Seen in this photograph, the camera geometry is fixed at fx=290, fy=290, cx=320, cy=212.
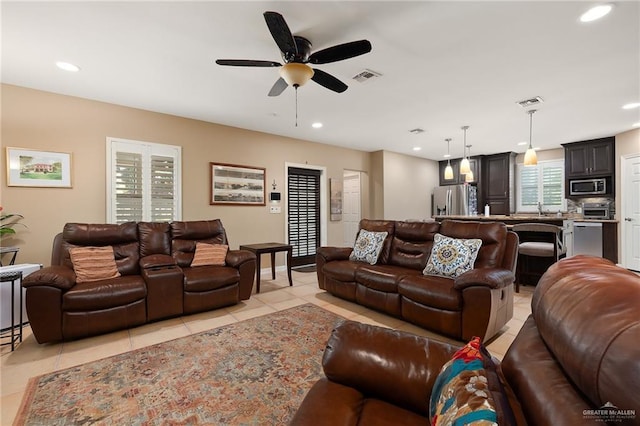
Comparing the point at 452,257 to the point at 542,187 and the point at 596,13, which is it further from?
the point at 542,187

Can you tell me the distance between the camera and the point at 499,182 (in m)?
7.16

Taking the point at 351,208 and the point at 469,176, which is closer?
the point at 469,176

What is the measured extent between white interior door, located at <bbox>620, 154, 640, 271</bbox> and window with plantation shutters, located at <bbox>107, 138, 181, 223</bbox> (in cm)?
778

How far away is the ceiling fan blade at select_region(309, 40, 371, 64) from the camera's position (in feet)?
6.69

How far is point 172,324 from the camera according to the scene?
3.02 metres

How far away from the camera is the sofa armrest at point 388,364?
109cm

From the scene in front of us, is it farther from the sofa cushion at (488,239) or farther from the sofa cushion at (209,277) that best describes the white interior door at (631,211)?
the sofa cushion at (209,277)

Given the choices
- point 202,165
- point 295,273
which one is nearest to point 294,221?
point 295,273

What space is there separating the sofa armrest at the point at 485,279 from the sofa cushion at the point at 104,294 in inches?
120

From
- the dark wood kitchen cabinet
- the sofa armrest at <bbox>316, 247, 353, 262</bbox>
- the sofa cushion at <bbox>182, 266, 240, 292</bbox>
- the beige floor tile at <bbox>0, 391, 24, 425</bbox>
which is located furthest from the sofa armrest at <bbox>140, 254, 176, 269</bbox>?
the dark wood kitchen cabinet

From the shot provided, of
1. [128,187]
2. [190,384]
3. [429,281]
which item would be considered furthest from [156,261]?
[429,281]

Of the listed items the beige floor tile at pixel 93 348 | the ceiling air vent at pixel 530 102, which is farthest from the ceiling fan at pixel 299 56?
the ceiling air vent at pixel 530 102

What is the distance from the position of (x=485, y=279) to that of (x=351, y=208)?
15.5 ft

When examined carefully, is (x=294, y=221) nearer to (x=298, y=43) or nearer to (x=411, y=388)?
(x=298, y=43)
